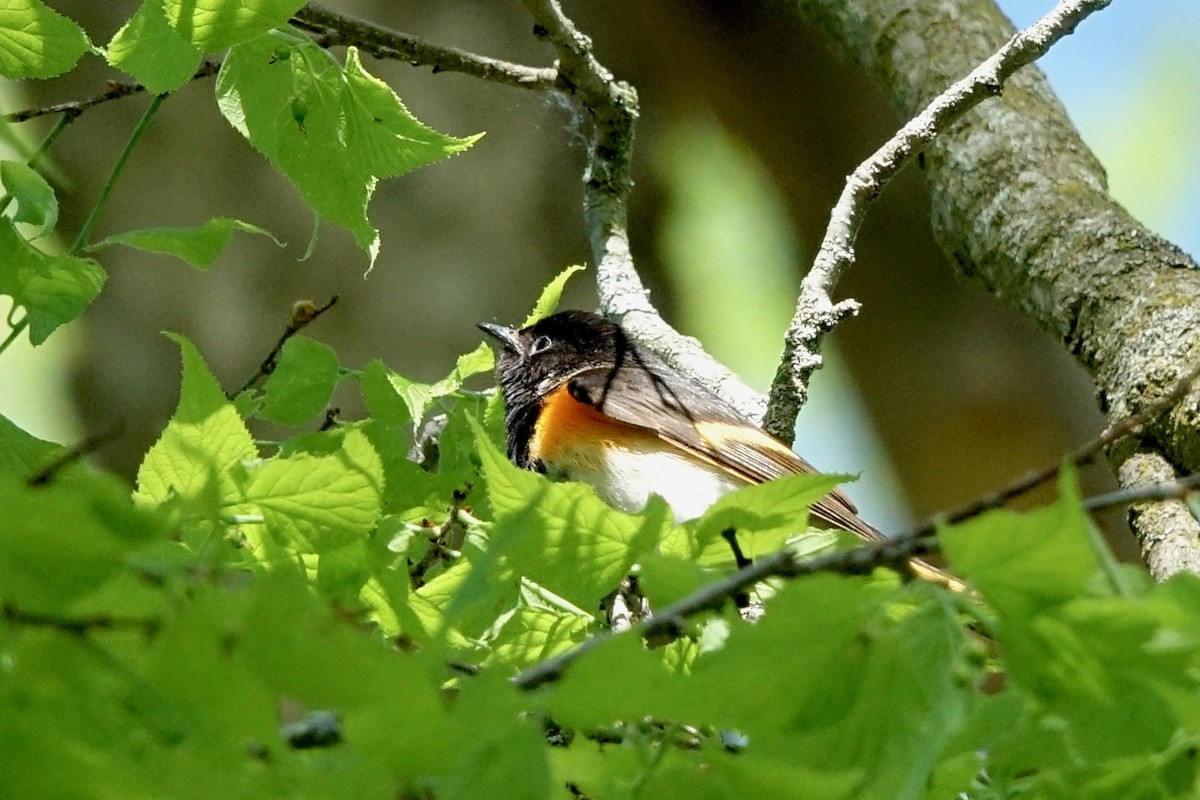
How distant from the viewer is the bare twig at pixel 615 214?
9.42 ft

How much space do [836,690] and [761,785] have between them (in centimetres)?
10

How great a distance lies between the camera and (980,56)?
3.20 m

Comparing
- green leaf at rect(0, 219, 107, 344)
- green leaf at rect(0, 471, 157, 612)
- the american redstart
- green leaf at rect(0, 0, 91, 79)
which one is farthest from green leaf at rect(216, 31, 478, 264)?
the american redstart

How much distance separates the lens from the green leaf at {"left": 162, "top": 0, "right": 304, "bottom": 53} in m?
1.49

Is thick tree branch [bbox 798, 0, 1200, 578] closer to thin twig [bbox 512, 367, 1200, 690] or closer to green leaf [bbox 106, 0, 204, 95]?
thin twig [bbox 512, 367, 1200, 690]

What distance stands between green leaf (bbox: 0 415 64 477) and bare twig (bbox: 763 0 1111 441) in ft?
4.77

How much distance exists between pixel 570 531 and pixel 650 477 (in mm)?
1885

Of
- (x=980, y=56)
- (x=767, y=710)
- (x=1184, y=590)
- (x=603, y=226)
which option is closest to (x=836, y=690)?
(x=767, y=710)

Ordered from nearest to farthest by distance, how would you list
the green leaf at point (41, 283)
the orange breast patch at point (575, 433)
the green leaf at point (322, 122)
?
the green leaf at point (41, 283) < the green leaf at point (322, 122) < the orange breast patch at point (575, 433)

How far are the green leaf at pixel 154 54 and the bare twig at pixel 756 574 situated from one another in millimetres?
1093

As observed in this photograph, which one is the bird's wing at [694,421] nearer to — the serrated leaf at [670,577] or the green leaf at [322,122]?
the green leaf at [322,122]

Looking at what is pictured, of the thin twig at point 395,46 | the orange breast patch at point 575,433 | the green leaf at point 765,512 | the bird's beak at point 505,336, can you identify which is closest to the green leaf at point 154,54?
the thin twig at point 395,46

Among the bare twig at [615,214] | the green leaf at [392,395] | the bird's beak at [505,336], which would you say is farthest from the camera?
the bird's beak at [505,336]

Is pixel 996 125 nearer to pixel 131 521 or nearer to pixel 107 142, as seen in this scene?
pixel 131 521
